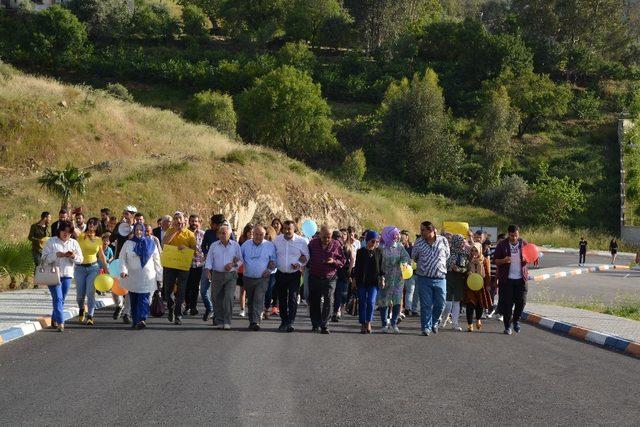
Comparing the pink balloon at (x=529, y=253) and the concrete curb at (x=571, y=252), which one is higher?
the pink balloon at (x=529, y=253)

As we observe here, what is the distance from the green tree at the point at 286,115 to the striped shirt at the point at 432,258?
5591 centimetres

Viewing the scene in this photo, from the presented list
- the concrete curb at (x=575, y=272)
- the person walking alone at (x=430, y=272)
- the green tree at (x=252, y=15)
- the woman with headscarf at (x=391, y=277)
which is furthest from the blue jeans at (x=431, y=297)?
the green tree at (x=252, y=15)

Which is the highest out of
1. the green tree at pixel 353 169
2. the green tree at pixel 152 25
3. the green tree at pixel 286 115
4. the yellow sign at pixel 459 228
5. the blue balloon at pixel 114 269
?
the green tree at pixel 152 25

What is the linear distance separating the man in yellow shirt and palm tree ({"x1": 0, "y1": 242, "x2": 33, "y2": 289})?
7813mm

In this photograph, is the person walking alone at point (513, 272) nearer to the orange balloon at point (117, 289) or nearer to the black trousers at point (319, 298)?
the black trousers at point (319, 298)

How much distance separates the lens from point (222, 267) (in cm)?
1662

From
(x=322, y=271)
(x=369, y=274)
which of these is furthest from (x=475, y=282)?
(x=322, y=271)

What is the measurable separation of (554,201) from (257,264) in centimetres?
5670

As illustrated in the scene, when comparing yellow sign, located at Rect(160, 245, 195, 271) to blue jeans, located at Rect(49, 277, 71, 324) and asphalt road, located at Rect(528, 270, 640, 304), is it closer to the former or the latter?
blue jeans, located at Rect(49, 277, 71, 324)

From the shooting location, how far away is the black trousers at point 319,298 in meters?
16.2

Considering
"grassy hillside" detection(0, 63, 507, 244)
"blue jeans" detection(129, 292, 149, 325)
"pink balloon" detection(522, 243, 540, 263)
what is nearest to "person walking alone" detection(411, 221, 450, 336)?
"pink balloon" detection(522, 243, 540, 263)

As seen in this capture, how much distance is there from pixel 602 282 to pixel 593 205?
133ft

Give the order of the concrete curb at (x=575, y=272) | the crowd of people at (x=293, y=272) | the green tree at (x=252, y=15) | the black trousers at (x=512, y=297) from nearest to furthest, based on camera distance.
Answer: the crowd of people at (x=293, y=272) < the black trousers at (x=512, y=297) < the concrete curb at (x=575, y=272) < the green tree at (x=252, y=15)

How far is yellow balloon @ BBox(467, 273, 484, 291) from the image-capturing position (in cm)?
1722
